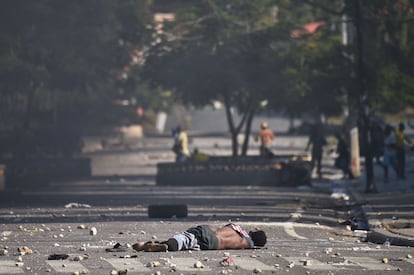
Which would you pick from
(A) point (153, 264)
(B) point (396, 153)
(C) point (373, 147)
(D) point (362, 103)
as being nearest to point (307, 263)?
(A) point (153, 264)

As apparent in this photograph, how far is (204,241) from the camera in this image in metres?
15.8

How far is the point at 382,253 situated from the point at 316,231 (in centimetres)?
458

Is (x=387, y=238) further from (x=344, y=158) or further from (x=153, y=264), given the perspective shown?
(x=344, y=158)

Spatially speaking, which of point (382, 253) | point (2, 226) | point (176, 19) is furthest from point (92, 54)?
point (382, 253)

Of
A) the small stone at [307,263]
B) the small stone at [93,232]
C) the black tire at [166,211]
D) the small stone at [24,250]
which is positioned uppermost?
the black tire at [166,211]

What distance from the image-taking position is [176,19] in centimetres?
4516

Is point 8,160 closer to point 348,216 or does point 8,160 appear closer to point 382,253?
point 348,216

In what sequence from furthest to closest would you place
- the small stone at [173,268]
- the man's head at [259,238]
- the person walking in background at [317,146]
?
the person walking in background at [317,146]
the man's head at [259,238]
the small stone at [173,268]

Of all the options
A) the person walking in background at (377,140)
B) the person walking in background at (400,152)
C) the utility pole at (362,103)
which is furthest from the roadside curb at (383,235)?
the person walking in background at (377,140)

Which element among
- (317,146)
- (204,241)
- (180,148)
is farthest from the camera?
(180,148)

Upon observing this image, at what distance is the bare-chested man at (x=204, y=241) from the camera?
15.7m

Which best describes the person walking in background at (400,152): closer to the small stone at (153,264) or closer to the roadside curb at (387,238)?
the roadside curb at (387,238)

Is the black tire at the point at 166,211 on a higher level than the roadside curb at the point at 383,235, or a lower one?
higher

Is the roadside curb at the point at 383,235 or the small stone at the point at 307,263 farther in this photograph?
the roadside curb at the point at 383,235
